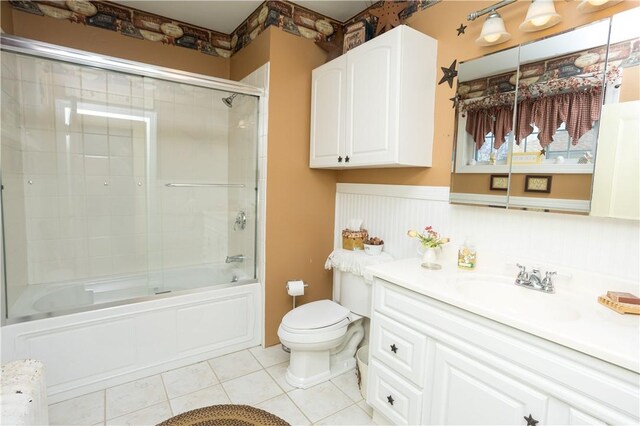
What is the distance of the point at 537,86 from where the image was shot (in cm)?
154

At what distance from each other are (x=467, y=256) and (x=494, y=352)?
0.65 metres

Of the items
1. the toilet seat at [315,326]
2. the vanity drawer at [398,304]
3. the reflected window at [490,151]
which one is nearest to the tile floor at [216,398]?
the toilet seat at [315,326]

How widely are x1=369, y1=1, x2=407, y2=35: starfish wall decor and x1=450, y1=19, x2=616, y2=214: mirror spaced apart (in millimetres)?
673

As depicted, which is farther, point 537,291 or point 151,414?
point 151,414

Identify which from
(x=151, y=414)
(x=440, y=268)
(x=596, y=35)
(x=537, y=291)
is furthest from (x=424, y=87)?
(x=151, y=414)

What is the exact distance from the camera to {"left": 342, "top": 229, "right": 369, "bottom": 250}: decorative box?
2445 mm

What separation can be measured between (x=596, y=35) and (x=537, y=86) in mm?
264

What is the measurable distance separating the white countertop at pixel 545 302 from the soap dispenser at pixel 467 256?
1.5 inches

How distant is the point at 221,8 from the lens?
2.55 meters

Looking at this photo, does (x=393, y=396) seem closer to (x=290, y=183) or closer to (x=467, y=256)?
(x=467, y=256)

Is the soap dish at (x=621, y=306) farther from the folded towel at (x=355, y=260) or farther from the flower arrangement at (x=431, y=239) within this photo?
the folded towel at (x=355, y=260)

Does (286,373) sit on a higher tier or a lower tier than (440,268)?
lower

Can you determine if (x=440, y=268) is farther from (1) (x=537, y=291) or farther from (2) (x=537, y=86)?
(2) (x=537, y=86)

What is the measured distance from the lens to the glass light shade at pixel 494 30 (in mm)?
1638
